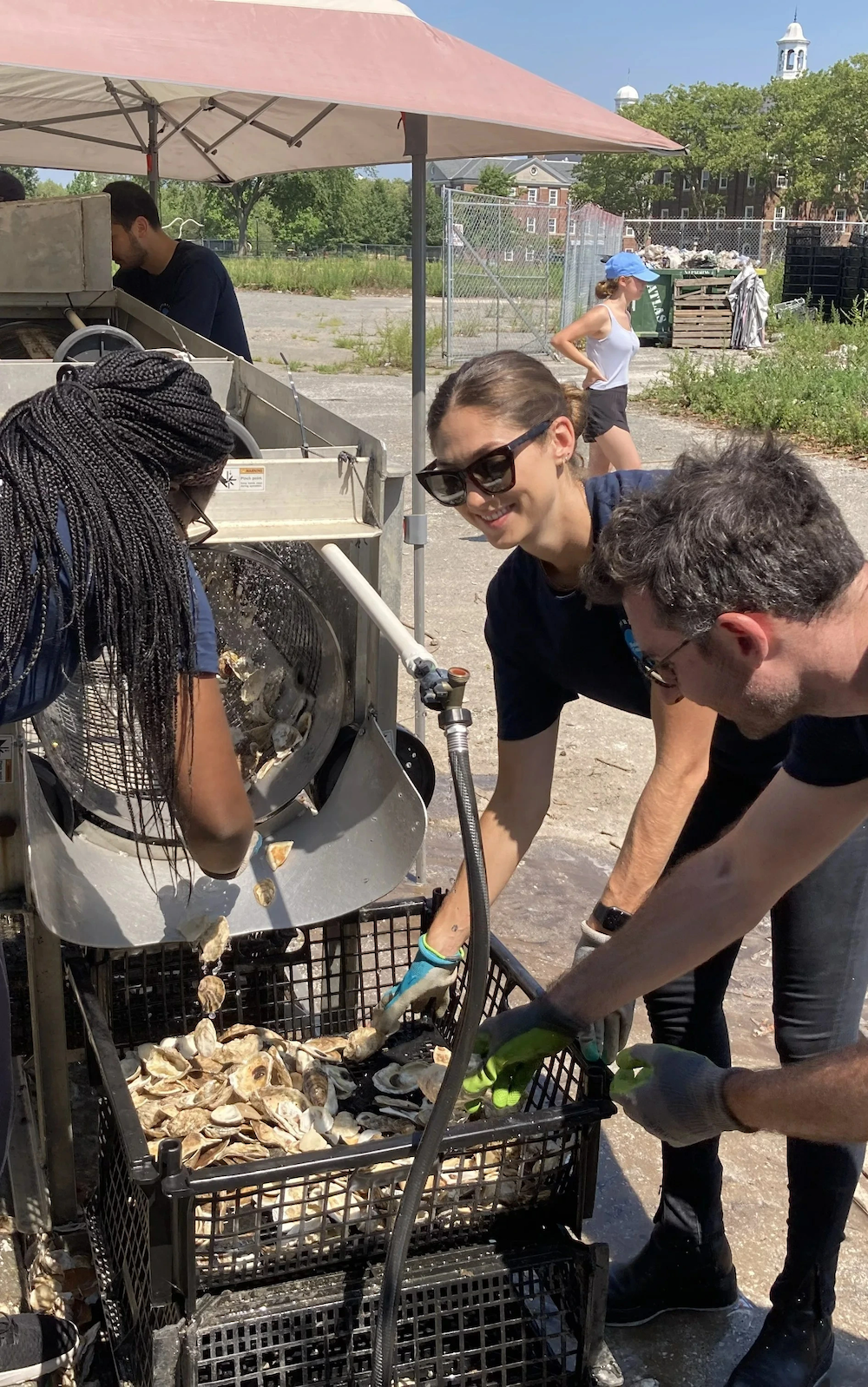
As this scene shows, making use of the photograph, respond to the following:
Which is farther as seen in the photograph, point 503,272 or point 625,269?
point 503,272

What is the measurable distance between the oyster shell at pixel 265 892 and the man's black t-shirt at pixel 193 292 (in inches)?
112

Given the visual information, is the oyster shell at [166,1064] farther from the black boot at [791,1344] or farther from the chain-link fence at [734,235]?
the chain-link fence at [734,235]

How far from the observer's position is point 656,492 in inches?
62.0

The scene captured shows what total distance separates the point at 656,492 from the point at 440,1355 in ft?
4.19

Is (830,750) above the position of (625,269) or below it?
below

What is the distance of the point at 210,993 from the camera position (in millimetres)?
2451

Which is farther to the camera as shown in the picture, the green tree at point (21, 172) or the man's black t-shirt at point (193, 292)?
the green tree at point (21, 172)

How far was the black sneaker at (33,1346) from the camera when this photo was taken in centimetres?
205

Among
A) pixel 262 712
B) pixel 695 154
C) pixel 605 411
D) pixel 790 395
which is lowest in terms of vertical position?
pixel 262 712

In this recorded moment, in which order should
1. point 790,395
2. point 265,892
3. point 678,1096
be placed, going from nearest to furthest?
point 678,1096, point 265,892, point 790,395

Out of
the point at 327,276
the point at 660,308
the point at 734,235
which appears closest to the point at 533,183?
the point at 734,235

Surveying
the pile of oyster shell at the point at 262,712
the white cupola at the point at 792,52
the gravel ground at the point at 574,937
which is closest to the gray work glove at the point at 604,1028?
the gravel ground at the point at 574,937

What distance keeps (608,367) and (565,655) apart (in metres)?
5.22

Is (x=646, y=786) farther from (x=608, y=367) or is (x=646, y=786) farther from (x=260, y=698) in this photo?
(x=608, y=367)
